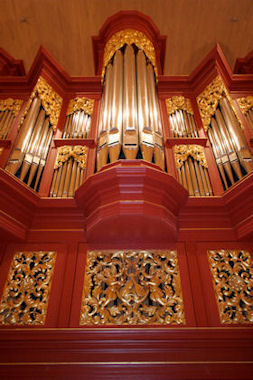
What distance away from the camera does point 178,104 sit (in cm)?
505

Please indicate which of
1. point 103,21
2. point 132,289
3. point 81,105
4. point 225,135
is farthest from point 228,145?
point 103,21

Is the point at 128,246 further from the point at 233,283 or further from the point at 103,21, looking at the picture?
the point at 103,21

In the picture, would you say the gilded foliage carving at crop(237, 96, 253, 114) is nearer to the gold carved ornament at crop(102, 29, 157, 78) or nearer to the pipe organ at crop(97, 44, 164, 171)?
the pipe organ at crop(97, 44, 164, 171)

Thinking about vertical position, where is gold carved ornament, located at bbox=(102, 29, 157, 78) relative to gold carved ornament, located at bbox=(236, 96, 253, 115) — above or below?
above

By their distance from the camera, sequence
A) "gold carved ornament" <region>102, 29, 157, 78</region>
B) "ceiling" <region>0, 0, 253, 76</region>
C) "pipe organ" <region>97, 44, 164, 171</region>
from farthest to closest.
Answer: "ceiling" <region>0, 0, 253, 76</region> < "gold carved ornament" <region>102, 29, 157, 78</region> < "pipe organ" <region>97, 44, 164, 171</region>

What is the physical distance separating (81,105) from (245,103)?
2.68 metres

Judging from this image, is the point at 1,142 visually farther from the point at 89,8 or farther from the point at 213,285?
the point at 89,8

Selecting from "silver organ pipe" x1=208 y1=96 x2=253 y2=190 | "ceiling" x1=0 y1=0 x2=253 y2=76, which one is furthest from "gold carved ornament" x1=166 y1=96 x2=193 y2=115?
"ceiling" x1=0 y1=0 x2=253 y2=76

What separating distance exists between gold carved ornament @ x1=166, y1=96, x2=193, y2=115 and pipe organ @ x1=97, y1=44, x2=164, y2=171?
425 mm

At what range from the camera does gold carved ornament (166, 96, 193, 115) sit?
4957 millimetres

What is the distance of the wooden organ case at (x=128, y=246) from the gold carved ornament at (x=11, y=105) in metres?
0.64

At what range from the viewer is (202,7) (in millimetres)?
6227

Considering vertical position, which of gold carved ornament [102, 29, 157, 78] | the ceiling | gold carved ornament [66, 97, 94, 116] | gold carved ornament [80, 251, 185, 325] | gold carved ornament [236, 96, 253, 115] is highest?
the ceiling

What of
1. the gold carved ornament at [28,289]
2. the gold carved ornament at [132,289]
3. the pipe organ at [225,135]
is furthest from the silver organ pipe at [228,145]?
the gold carved ornament at [28,289]
